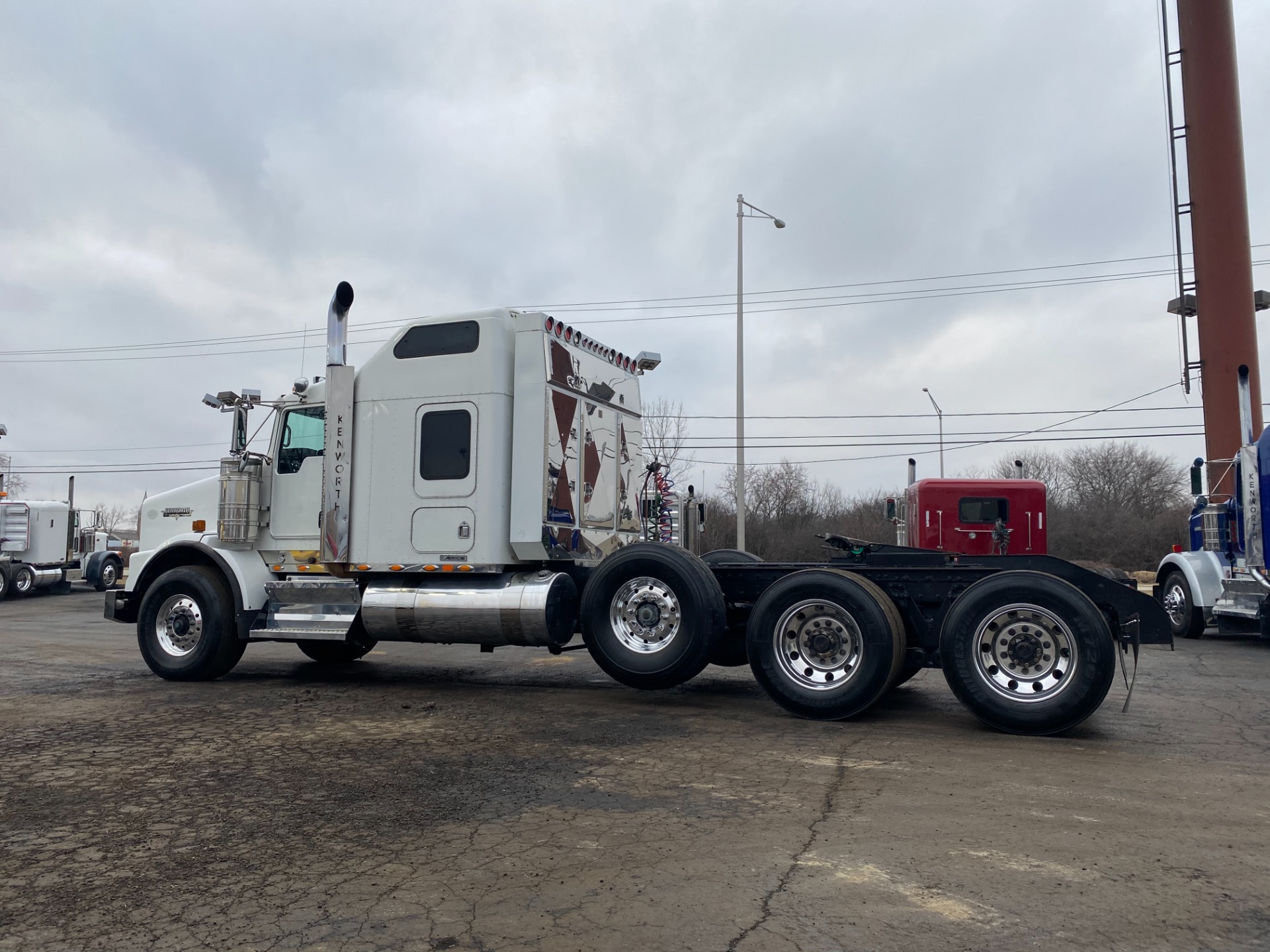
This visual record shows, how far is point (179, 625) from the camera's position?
31.3 ft

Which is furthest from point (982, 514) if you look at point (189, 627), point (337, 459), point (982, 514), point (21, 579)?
point (21, 579)

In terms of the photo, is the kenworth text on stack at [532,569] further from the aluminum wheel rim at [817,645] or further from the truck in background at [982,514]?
the truck in background at [982,514]

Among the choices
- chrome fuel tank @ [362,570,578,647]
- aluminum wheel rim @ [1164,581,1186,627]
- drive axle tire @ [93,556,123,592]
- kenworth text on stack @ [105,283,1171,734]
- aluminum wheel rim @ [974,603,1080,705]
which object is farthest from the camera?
drive axle tire @ [93,556,123,592]

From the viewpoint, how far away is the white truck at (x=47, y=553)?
2605 centimetres

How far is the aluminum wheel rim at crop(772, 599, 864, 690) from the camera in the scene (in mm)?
7172

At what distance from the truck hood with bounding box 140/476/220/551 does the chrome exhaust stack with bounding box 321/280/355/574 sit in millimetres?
1474

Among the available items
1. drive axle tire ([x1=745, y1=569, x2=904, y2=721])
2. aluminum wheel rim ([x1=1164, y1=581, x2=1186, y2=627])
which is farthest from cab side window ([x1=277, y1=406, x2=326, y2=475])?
aluminum wheel rim ([x1=1164, y1=581, x2=1186, y2=627])

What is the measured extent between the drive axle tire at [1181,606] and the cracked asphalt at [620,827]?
6482mm

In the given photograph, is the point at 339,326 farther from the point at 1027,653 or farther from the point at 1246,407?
the point at 1246,407

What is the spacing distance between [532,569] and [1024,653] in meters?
4.41

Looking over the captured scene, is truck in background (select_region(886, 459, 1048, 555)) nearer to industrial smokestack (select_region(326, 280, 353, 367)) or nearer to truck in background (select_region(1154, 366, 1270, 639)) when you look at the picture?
truck in background (select_region(1154, 366, 1270, 639))

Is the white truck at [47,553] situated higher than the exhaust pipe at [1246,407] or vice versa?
the exhaust pipe at [1246,407]

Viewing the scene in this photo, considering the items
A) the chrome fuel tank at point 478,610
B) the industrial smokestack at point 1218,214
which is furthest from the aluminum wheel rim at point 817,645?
the industrial smokestack at point 1218,214

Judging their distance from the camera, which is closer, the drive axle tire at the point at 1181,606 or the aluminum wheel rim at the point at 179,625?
the aluminum wheel rim at the point at 179,625
